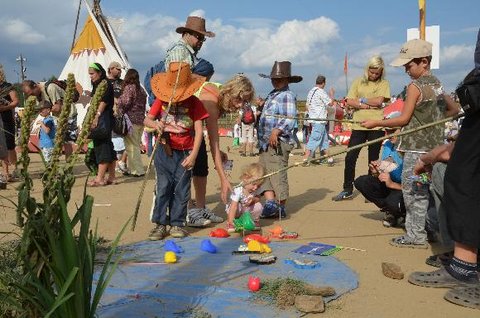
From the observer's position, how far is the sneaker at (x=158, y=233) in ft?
15.9

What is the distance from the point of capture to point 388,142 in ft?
19.4

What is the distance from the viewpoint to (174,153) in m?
4.91

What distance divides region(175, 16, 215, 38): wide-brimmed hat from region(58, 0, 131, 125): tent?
1331 cm

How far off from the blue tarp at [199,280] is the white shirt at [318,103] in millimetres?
7025

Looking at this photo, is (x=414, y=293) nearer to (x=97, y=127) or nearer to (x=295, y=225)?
(x=295, y=225)

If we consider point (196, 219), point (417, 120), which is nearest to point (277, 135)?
point (196, 219)

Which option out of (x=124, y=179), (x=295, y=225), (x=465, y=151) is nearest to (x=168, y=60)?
Result: (x=295, y=225)

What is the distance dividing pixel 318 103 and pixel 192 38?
6382 millimetres

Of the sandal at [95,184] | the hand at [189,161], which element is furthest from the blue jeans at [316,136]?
the hand at [189,161]

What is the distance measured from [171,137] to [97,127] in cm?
335

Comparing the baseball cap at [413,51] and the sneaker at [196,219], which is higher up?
the baseball cap at [413,51]

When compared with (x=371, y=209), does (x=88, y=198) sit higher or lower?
higher

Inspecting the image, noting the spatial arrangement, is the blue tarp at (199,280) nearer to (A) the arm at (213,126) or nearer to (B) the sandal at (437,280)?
(B) the sandal at (437,280)

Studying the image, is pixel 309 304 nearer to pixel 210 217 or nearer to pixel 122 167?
pixel 210 217
